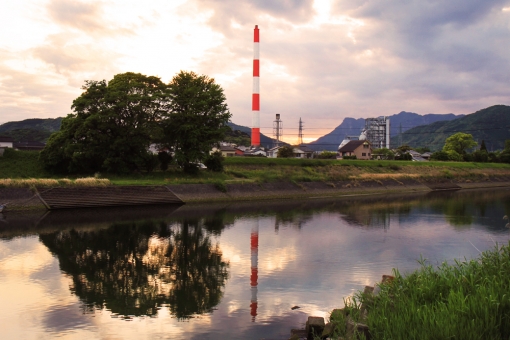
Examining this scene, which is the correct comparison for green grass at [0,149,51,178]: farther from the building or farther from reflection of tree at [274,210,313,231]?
the building

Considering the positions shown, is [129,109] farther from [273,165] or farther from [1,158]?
[273,165]

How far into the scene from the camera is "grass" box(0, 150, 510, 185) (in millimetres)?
38531

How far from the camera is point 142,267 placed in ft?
52.9

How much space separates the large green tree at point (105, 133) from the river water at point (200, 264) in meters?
8.34

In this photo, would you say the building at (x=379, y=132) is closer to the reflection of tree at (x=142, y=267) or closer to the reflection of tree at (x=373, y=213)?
Answer: the reflection of tree at (x=373, y=213)

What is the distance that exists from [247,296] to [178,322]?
8.37 ft

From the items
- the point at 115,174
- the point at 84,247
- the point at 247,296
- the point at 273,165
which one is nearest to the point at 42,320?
the point at 247,296

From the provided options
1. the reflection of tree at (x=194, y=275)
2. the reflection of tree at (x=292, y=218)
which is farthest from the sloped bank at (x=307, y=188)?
the reflection of tree at (x=194, y=275)

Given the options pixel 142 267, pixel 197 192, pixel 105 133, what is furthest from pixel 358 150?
pixel 142 267

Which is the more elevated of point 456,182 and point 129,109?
point 129,109

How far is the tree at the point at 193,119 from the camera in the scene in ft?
137

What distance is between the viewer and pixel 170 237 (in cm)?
2239

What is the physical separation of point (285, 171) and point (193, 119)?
1358 cm

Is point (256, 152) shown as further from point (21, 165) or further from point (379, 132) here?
point (379, 132)
